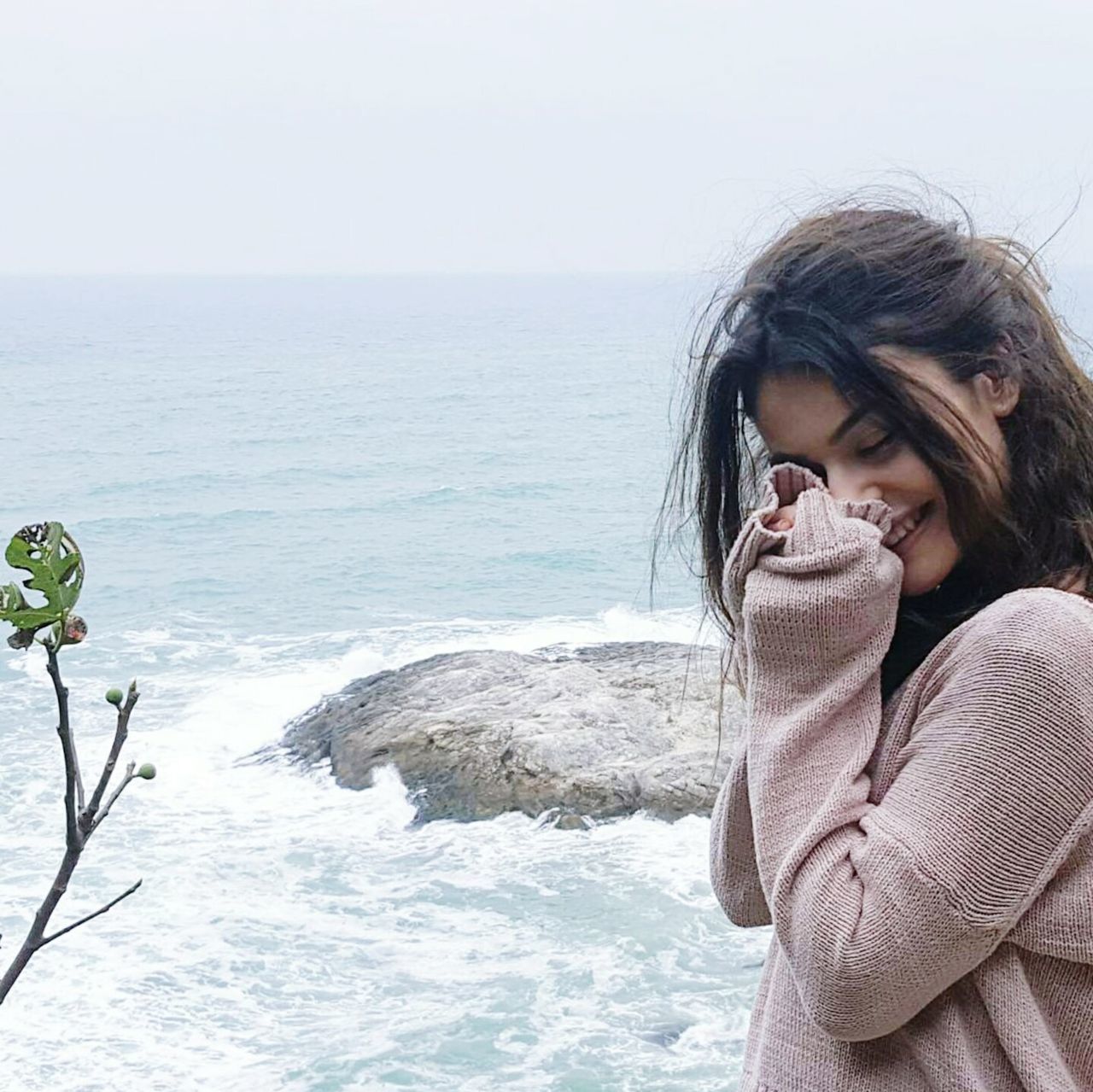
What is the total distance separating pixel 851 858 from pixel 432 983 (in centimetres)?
794

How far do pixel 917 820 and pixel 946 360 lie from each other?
0.36m

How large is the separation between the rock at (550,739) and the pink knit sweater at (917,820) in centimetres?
766

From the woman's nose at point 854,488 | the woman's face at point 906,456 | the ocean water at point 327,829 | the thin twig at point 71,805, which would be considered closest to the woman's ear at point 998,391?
the woman's face at point 906,456

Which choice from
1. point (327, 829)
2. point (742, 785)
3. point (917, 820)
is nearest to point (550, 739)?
point (327, 829)

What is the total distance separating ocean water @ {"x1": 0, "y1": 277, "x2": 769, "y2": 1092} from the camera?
307 inches

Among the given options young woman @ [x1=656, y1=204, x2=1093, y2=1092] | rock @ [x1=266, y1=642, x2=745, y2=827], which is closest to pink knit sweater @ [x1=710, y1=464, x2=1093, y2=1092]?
young woman @ [x1=656, y1=204, x2=1093, y2=1092]

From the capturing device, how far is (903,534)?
1.12 m

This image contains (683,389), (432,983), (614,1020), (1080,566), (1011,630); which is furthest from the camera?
(432,983)

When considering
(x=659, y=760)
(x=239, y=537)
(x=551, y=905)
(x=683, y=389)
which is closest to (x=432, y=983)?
(x=551, y=905)

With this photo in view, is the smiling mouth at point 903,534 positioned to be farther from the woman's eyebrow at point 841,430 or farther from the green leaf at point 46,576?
the green leaf at point 46,576

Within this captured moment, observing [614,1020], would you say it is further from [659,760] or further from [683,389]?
[683,389]

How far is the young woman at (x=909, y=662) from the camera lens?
96 centimetres

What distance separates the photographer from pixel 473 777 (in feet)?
31.1

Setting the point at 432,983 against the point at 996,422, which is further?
the point at 432,983
